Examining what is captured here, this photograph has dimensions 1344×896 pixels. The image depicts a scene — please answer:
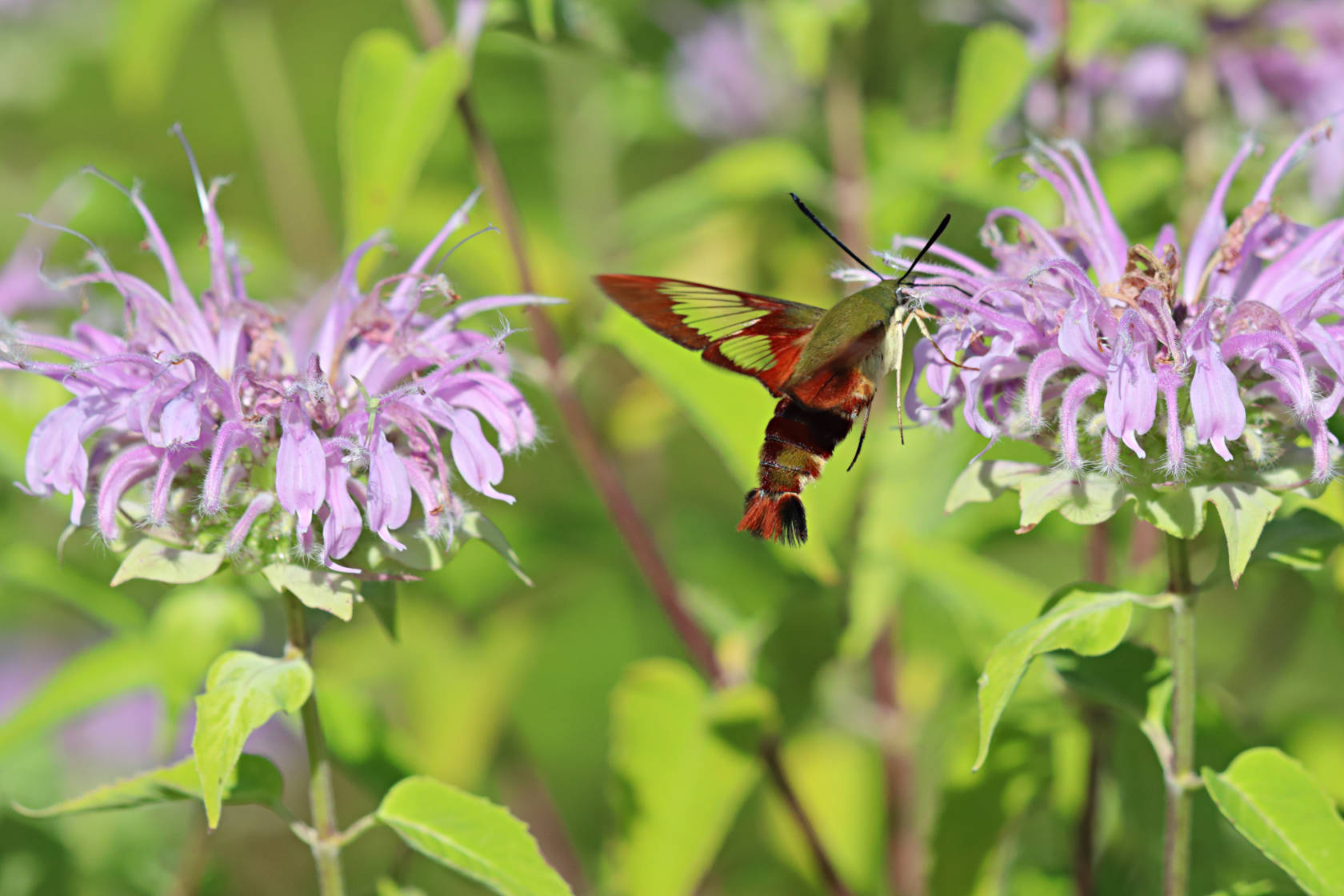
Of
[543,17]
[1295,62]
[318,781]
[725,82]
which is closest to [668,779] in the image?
[318,781]

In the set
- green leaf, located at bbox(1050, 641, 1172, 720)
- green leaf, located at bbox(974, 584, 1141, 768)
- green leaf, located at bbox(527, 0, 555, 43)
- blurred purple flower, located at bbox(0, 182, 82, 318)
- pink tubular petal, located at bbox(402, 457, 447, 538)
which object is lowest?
blurred purple flower, located at bbox(0, 182, 82, 318)

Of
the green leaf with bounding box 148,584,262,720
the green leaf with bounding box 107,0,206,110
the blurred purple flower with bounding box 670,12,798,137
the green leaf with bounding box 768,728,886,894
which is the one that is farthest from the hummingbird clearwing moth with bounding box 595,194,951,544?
the blurred purple flower with bounding box 670,12,798,137

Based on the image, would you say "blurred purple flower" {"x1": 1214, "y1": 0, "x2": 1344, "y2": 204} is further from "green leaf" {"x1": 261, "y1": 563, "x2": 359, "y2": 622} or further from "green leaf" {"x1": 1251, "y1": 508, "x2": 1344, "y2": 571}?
"green leaf" {"x1": 261, "y1": 563, "x2": 359, "y2": 622}

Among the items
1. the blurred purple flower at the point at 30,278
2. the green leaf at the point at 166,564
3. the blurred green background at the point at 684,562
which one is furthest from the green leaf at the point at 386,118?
the blurred purple flower at the point at 30,278

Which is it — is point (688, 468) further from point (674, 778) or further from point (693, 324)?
point (693, 324)

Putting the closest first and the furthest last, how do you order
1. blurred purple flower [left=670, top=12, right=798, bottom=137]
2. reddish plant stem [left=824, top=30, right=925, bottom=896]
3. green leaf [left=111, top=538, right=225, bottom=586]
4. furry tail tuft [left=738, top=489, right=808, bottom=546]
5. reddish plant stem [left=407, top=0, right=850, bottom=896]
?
green leaf [left=111, top=538, right=225, bottom=586] → furry tail tuft [left=738, top=489, right=808, bottom=546] → reddish plant stem [left=407, top=0, right=850, bottom=896] → reddish plant stem [left=824, top=30, right=925, bottom=896] → blurred purple flower [left=670, top=12, right=798, bottom=137]

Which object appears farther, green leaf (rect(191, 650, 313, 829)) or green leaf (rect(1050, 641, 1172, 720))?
green leaf (rect(1050, 641, 1172, 720))

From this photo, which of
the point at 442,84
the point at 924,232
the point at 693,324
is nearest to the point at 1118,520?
the point at 924,232
